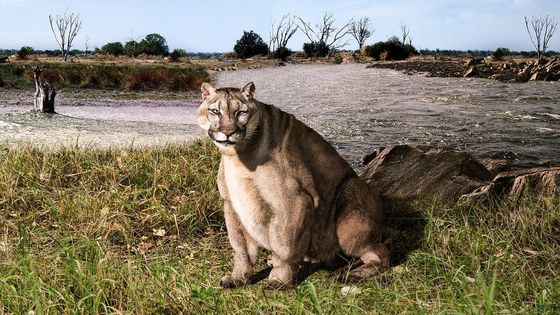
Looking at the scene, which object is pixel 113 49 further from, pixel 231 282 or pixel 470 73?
pixel 231 282

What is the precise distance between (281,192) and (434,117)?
988 centimetres

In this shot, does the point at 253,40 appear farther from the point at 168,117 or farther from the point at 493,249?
the point at 493,249

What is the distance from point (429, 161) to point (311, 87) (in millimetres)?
14625

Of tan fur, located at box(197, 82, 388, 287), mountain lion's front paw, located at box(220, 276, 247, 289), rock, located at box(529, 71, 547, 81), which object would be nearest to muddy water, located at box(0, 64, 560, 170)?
tan fur, located at box(197, 82, 388, 287)

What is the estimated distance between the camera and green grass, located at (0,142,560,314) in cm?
398

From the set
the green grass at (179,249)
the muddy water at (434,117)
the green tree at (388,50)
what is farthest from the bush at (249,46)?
the green grass at (179,249)

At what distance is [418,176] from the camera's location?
21.2 ft

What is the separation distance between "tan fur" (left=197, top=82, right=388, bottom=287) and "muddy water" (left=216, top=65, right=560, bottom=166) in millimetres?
3968

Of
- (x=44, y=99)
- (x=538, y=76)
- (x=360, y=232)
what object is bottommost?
(x=360, y=232)

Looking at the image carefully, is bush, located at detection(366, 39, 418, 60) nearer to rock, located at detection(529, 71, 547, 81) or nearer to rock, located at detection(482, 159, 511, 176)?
rock, located at detection(529, 71, 547, 81)

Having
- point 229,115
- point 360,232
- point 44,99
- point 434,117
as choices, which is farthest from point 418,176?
point 44,99

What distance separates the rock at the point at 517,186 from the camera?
6324 millimetres

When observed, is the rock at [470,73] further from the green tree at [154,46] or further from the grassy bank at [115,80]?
the green tree at [154,46]

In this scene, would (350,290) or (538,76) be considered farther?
(538,76)
